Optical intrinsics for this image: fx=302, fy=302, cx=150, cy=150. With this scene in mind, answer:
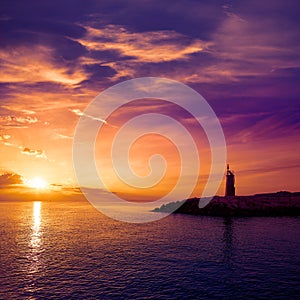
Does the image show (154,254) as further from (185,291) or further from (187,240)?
(185,291)

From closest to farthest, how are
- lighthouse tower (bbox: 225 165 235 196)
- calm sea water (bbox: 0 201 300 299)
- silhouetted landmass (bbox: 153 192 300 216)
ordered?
calm sea water (bbox: 0 201 300 299) → silhouetted landmass (bbox: 153 192 300 216) → lighthouse tower (bbox: 225 165 235 196)

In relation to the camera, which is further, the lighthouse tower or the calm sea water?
the lighthouse tower

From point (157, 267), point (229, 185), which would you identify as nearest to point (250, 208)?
point (229, 185)

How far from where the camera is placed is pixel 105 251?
58.5m

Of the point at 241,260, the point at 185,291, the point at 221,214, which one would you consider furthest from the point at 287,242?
the point at 221,214

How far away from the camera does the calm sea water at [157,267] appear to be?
A: 35.5 m

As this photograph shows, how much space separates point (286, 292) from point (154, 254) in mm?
24717

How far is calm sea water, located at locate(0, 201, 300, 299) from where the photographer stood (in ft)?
117

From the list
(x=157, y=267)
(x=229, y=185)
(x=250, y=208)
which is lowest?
(x=157, y=267)

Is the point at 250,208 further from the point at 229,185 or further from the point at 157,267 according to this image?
the point at 157,267

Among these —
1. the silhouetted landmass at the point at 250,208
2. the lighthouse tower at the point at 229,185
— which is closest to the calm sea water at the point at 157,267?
the silhouetted landmass at the point at 250,208

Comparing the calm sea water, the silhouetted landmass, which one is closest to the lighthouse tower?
the silhouetted landmass

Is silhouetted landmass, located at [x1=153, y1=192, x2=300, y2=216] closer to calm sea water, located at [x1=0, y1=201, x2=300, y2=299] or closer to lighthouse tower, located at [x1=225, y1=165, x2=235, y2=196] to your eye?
lighthouse tower, located at [x1=225, y1=165, x2=235, y2=196]

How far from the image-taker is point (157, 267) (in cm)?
4519
